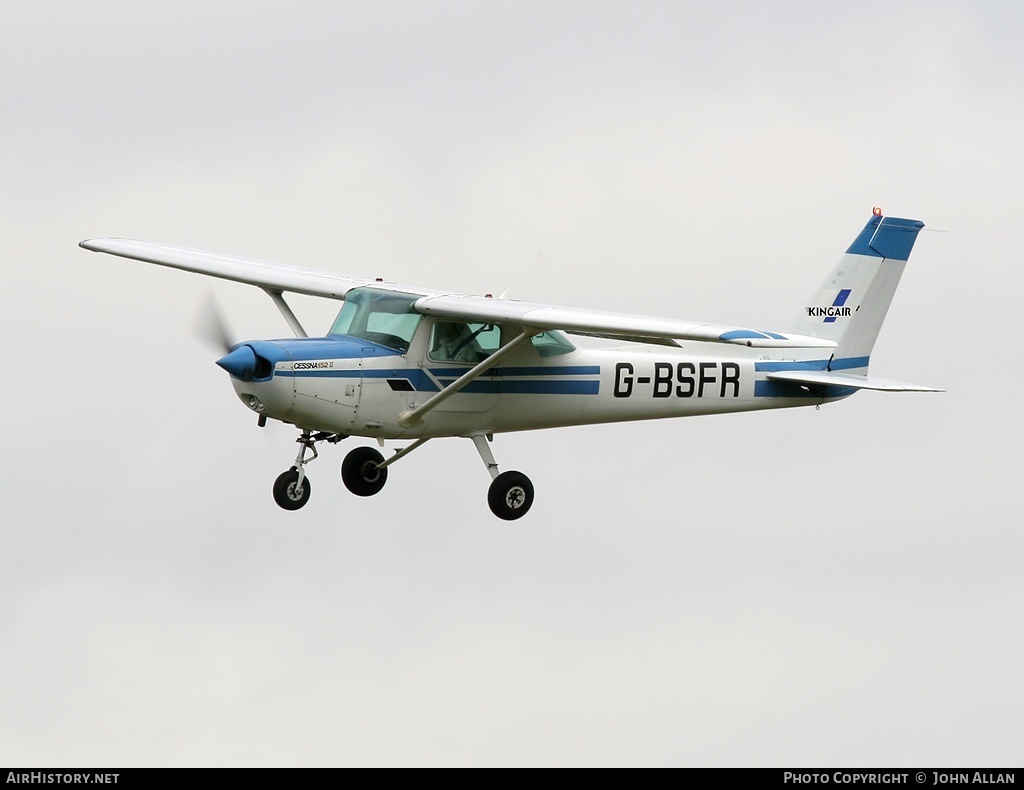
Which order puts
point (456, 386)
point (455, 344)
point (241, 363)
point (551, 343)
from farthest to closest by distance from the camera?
point (551, 343) → point (455, 344) → point (456, 386) → point (241, 363)

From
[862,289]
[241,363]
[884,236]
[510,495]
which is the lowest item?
[510,495]

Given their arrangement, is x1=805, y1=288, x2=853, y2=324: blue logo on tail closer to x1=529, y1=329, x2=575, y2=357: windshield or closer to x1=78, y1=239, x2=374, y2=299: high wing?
x1=529, y1=329, x2=575, y2=357: windshield

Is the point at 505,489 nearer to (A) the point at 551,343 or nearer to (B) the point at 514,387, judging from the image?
(B) the point at 514,387

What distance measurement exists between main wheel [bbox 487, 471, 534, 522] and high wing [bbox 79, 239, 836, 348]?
6.42 feet

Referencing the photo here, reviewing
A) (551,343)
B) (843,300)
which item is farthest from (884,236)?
(551,343)

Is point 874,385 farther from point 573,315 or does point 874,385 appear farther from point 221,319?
point 221,319

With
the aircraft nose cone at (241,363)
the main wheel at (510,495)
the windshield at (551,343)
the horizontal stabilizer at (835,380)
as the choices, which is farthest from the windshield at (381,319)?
the horizontal stabilizer at (835,380)

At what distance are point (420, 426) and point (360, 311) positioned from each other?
1.48m

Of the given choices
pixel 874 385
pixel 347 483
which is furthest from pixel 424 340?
pixel 874 385

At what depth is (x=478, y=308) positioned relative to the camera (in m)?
20.8

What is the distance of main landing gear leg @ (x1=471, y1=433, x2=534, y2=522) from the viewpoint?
2183cm

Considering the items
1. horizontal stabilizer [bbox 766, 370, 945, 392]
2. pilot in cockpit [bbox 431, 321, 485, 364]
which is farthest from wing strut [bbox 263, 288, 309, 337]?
horizontal stabilizer [bbox 766, 370, 945, 392]

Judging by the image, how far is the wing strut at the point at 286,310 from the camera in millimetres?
23469

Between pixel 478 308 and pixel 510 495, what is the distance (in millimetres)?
2355
